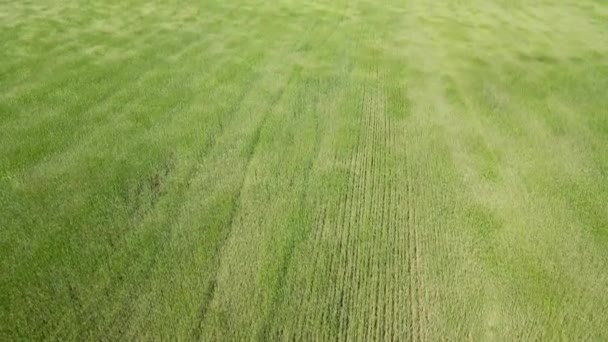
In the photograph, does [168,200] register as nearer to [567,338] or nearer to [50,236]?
[50,236]

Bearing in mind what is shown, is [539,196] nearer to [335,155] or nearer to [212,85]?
[335,155]

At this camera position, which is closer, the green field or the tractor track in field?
the tractor track in field

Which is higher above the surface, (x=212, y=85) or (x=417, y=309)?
(x=212, y=85)

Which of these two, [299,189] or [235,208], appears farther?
[299,189]

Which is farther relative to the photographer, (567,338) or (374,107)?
(374,107)

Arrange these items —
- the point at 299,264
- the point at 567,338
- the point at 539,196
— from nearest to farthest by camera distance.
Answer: the point at 567,338
the point at 299,264
the point at 539,196

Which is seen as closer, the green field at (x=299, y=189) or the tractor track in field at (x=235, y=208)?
the tractor track in field at (x=235, y=208)

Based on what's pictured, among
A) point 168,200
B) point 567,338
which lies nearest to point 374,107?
point 168,200

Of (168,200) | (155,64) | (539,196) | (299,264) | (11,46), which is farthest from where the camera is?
(11,46)
